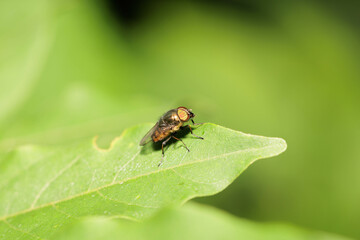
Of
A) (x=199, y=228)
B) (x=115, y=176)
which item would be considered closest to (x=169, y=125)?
(x=115, y=176)

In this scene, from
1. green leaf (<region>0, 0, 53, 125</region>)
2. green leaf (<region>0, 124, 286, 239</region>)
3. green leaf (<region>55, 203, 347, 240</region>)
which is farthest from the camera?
green leaf (<region>0, 0, 53, 125</region>)

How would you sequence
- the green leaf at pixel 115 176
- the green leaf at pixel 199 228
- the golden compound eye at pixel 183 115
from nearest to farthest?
the green leaf at pixel 199 228 < the green leaf at pixel 115 176 < the golden compound eye at pixel 183 115

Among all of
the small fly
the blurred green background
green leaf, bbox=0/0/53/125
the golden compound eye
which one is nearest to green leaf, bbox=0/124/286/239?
the small fly

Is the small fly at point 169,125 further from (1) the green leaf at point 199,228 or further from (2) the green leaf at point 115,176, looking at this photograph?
(1) the green leaf at point 199,228

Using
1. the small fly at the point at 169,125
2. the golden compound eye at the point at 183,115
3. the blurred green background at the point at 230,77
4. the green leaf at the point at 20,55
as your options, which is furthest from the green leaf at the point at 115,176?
the blurred green background at the point at 230,77

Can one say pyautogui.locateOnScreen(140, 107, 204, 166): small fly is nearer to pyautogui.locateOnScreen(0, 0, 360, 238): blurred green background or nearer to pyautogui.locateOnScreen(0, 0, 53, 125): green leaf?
pyautogui.locateOnScreen(0, 0, 360, 238): blurred green background

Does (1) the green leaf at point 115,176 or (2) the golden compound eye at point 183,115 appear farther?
(2) the golden compound eye at point 183,115

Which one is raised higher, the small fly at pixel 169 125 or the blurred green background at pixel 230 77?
the blurred green background at pixel 230 77
